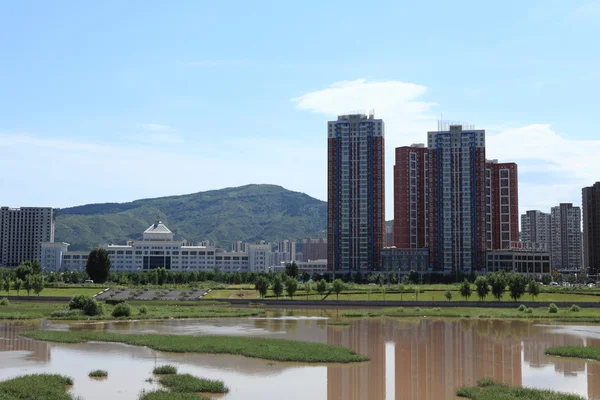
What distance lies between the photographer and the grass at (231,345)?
42.2m

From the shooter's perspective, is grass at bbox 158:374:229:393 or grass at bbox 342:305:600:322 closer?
grass at bbox 158:374:229:393

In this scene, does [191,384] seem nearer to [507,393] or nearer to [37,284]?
[507,393]

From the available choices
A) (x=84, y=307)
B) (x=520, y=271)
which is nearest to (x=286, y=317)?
(x=84, y=307)

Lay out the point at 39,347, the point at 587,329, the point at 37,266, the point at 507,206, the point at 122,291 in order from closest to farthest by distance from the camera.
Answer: the point at 39,347 < the point at 587,329 < the point at 122,291 < the point at 37,266 < the point at 507,206

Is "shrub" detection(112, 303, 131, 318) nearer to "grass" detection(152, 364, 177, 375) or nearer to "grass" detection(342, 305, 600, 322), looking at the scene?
"grass" detection(342, 305, 600, 322)

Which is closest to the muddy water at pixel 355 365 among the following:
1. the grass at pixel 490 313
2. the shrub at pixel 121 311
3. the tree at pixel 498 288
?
the shrub at pixel 121 311

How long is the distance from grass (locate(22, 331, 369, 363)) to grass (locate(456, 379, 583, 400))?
11.2 metres

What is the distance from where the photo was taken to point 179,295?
4247 inches

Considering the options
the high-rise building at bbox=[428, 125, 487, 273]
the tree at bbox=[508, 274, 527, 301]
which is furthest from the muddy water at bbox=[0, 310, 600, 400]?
the high-rise building at bbox=[428, 125, 487, 273]

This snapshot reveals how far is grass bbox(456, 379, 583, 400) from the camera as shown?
2991 cm

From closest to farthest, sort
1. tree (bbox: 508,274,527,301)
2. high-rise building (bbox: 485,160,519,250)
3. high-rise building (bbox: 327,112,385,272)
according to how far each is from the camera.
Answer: tree (bbox: 508,274,527,301)
high-rise building (bbox: 327,112,385,272)
high-rise building (bbox: 485,160,519,250)

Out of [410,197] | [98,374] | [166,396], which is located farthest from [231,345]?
[410,197]

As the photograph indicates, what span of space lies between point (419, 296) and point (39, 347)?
221 feet

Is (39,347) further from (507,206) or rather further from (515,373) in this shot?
(507,206)
